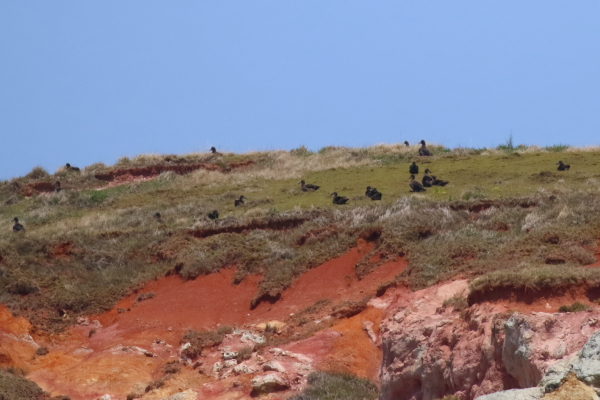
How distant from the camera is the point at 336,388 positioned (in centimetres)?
1700

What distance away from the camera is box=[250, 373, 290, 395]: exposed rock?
56.4ft

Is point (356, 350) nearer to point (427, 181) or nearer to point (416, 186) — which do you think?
point (416, 186)

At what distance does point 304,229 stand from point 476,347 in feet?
50.0

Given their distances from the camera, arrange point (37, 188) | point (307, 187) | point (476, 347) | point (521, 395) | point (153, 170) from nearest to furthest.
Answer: point (521, 395) < point (476, 347) < point (307, 187) < point (37, 188) < point (153, 170)

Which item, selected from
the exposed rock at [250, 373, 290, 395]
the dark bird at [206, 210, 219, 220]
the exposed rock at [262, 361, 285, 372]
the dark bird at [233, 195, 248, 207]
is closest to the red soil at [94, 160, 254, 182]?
the dark bird at [233, 195, 248, 207]

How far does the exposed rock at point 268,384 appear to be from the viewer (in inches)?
677

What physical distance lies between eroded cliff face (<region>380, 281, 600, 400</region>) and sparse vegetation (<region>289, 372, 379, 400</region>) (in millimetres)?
1180

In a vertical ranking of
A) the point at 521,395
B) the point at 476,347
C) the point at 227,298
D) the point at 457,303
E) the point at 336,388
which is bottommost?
the point at 336,388

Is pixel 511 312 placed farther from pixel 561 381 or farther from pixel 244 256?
pixel 244 256

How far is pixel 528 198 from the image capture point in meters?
28.3

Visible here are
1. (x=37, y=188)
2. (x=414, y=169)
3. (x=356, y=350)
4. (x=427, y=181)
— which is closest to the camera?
(x=356, y=350)

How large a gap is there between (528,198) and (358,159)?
17796 mm

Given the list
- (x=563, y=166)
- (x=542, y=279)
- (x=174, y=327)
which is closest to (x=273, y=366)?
(x=174, y=327)

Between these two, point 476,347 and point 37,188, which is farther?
point 37,188
